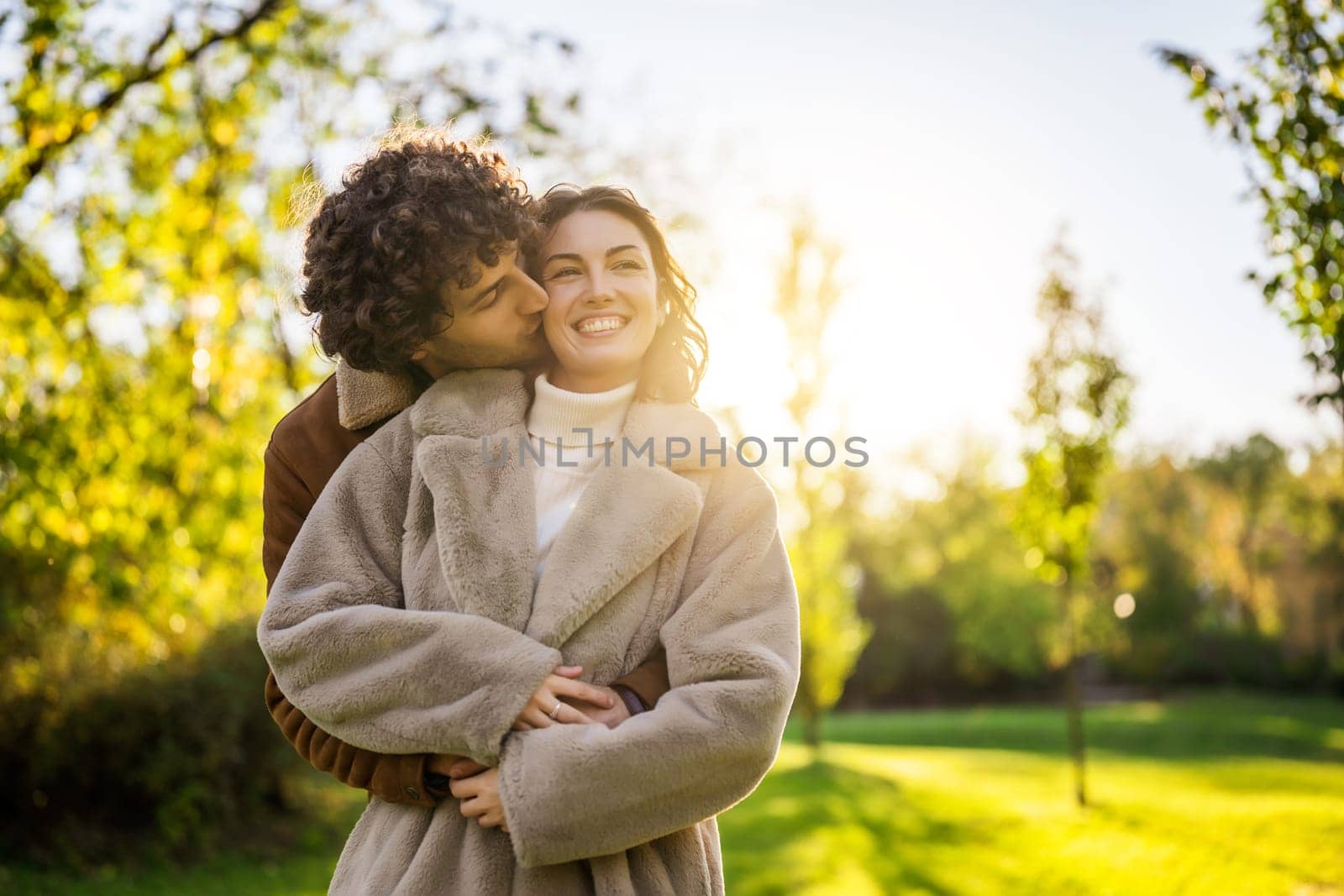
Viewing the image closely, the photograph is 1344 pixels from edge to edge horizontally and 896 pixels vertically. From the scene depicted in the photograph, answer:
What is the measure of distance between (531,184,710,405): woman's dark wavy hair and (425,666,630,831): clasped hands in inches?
26.6

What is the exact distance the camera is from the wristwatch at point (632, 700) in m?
1.84

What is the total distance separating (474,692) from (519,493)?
1.38ft

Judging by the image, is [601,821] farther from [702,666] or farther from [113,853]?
[113,853]

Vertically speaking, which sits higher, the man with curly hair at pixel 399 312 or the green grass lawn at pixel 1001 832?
the man with curly hair at pixel 399 312

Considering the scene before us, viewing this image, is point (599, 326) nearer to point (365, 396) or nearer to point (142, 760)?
point (365, 396)

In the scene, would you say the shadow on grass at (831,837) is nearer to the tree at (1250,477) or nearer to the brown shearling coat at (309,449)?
the brown shearling coat at (309,449)

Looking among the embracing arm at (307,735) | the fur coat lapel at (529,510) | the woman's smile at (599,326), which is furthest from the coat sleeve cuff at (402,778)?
the woman's smile at (599,326)

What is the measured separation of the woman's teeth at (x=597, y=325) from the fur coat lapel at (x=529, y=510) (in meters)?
0.18

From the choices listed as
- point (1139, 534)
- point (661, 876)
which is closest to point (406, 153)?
point (661, 876)

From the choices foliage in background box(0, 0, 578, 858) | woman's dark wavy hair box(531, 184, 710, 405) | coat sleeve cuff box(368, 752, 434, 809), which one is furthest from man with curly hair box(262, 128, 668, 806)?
foliage in background box(0, 0, 578, 858)

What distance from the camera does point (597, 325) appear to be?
220 centimetres

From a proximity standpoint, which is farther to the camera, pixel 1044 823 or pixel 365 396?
pixel 1044 823

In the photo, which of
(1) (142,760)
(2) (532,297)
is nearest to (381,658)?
(2) (532,297)

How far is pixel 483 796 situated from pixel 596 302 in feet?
3.26
